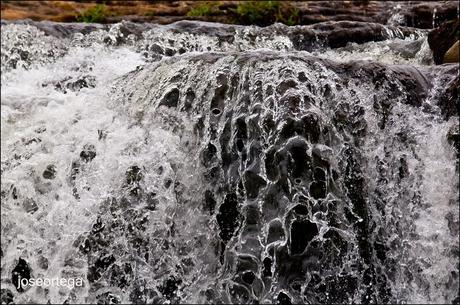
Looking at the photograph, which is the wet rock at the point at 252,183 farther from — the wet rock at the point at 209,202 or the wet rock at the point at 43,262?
the wet rock at the point at 43,262

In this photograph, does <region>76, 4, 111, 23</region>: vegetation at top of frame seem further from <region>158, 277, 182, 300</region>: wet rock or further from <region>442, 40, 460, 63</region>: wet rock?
<region>158, 277, 182, 300</region>: wet rock

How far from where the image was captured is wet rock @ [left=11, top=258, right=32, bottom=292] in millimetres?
3889

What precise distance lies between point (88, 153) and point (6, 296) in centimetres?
102

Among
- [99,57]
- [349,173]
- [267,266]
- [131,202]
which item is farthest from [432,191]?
[99,57]

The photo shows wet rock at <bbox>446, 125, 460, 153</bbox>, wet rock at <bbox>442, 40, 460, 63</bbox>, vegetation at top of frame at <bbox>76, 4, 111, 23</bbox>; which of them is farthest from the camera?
vegetation at top of frame at <bbox>76, 4, 111, 23</bbox>

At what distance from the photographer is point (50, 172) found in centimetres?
420

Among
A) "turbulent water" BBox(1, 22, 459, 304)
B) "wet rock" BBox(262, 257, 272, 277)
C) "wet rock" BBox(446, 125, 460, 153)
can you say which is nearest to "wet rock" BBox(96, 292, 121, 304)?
"turbulent water" BBox(1, 22, 459, 304)

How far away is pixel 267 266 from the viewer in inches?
148

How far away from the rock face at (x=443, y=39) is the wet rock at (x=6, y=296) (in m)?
3.56

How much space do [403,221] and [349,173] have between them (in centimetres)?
43

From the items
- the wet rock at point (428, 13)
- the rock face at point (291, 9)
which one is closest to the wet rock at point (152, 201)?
the rock face at point (291, 9)

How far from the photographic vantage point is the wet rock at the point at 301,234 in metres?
3.78

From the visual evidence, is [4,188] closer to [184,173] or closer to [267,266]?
[184,173]

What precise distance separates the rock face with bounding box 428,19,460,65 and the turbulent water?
2.75ft
